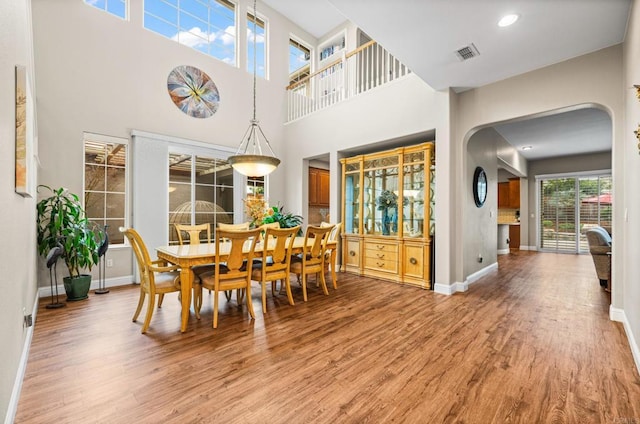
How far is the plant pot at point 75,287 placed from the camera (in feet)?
12.7

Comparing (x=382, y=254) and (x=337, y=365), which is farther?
(x=382, y=254)

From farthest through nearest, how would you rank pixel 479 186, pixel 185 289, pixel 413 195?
1. pixel 479 186
2. pixel 413 195
3. pixel 185 289

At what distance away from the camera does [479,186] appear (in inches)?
201

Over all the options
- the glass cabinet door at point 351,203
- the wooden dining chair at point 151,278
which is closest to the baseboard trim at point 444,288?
the glass cabinet door at point 351,203

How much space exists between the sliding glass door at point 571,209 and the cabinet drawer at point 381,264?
7.13 meters

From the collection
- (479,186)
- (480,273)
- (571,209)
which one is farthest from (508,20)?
(571,209)

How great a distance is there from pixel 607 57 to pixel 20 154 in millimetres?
5348

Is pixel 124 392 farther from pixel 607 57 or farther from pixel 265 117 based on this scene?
pixel 265 117

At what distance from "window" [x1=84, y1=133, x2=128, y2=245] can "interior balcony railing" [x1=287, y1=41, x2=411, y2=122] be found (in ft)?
12.0

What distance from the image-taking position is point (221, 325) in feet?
9.80

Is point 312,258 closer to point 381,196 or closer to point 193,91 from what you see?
point 381,196

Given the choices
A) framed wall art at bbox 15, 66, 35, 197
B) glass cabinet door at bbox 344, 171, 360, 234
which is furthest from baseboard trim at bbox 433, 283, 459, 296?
framed wall art at bbox 15, 66, 35, 197

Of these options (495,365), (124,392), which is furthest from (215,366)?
(495,365)

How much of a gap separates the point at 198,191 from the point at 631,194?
19.6 feet
